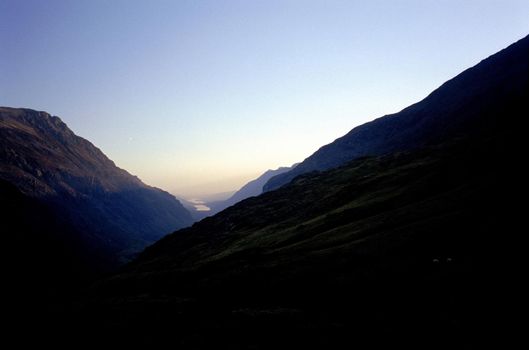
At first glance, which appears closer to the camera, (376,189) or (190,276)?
Answer: (190,276)

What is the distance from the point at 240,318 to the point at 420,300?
24.8 metres

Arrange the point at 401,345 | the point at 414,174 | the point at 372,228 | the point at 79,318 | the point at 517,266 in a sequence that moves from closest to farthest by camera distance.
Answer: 1. the point at 401,345
2. the point at 517,266
3. the point at 372,228
4. the point at 79,318
5. the point at 414,174

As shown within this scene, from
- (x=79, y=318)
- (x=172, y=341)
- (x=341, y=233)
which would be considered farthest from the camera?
(x=79, y=318)

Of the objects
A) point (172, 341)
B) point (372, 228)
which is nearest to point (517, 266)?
point (372, 228)

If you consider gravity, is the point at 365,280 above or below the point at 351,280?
below

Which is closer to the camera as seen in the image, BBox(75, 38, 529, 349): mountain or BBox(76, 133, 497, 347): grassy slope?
BBox(75, 38, 529, 349): mountain

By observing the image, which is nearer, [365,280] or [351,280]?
[365,280]

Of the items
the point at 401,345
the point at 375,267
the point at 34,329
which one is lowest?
the point at 401,345

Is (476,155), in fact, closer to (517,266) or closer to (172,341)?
(517,266)

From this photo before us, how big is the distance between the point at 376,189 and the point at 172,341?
259 feet

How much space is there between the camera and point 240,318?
2030 inches

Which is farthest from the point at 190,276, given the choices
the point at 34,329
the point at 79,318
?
the point at 34,329

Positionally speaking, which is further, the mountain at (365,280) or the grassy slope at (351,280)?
the grassy slope at (351,280)

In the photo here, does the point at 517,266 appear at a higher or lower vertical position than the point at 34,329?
lower
